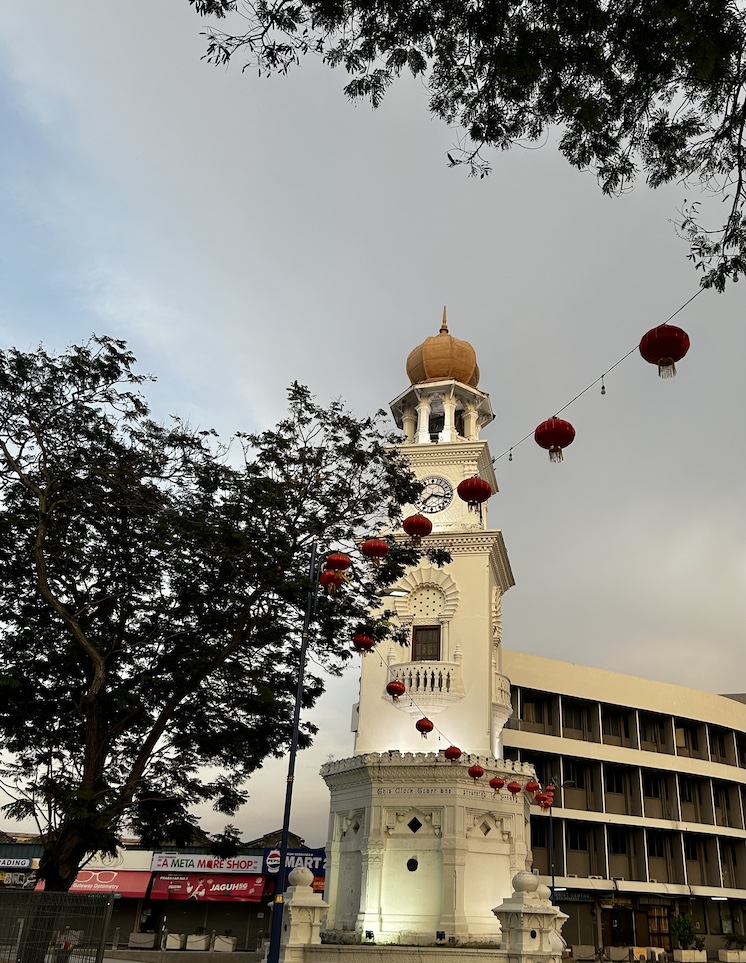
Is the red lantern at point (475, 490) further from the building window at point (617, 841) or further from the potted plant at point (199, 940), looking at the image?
the building window at point (617, 841)

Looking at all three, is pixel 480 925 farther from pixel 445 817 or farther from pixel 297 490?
pixel 297 490

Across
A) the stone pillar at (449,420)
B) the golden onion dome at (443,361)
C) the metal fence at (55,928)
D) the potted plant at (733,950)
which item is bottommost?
the metal fence at (55,928)

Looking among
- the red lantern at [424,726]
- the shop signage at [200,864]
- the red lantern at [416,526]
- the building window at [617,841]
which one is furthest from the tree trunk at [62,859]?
the building window at [617,841]

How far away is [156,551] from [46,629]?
246 cm

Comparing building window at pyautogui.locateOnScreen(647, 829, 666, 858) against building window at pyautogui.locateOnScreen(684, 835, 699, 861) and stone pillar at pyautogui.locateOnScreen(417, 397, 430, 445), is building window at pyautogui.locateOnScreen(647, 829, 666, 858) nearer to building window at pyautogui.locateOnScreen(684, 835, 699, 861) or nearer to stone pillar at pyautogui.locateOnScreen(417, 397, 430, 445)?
building window at pyautogui.locateOnScreen(684, 835, 699, 861)

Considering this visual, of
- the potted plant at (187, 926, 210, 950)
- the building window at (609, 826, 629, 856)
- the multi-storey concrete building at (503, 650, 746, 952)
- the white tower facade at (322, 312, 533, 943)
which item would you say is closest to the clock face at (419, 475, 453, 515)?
the white tower facade at (322, 312, 533, 943)

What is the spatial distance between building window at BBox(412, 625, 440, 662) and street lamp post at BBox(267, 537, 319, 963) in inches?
385

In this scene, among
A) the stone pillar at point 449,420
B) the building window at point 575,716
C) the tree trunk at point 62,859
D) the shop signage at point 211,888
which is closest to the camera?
the tree trunk at point 62,859

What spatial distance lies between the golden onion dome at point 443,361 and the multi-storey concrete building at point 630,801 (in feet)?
44.0

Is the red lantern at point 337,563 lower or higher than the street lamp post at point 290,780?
higher

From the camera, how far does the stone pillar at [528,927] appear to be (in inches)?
603

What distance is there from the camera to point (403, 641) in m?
15.9

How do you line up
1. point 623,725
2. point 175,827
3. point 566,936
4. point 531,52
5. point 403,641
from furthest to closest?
1. point 623,725
2. point 566,936
3. point 403,641
4. point 175,827
5. point 531,52

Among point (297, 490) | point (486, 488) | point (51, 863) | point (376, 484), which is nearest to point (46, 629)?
point (51, 863)
